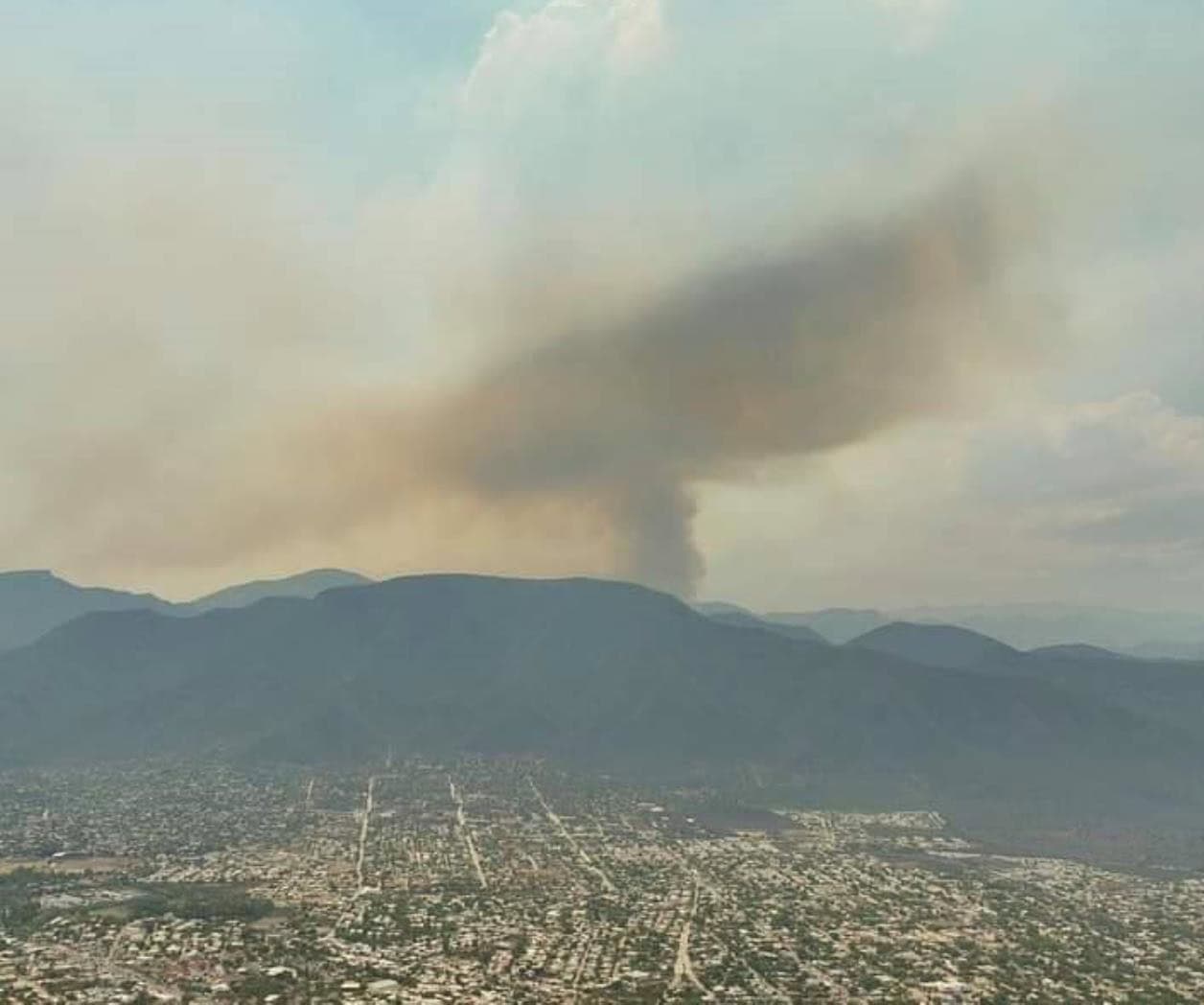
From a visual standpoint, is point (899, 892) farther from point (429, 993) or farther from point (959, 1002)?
point (429, 993)

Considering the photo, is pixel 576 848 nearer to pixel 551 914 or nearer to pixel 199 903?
pixel 551 914

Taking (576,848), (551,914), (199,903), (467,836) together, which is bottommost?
(551,914)

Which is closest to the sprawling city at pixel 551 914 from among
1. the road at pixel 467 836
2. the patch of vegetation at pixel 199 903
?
the patch of vegetation at pixel 199 903

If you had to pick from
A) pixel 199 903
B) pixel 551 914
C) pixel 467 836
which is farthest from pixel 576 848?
pixel 199 903

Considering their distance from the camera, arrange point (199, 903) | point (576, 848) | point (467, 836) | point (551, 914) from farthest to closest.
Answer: point (467, 836)
point (576, 848)
point (199, 903)
point (551, 914)

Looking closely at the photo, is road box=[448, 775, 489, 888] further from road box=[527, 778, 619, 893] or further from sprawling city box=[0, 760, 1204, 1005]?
road box=[527, 778, 619, 893]

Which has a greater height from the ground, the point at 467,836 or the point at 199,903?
the point at 467,836

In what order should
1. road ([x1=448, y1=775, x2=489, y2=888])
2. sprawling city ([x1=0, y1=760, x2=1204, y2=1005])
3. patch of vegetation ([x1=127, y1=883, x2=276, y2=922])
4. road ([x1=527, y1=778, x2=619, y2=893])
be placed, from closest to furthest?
sprawling city ([x1=0, y1=760, x2=1204, y2=1005]) < patch of vegetation ([x1=127, y1=883, x2=276, y2=922]) < road ([x1=527, y1=778, x2=619, y2=893]) < road ([x1=448, y1=775, x2=489, y2=888])

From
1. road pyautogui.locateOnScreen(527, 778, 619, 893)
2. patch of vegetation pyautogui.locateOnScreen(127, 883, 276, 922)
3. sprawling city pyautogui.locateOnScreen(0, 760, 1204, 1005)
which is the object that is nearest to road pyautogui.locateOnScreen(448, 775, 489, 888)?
sprawling city pyautogui.locateOnScreen(0, 760, 1204, 1005)
